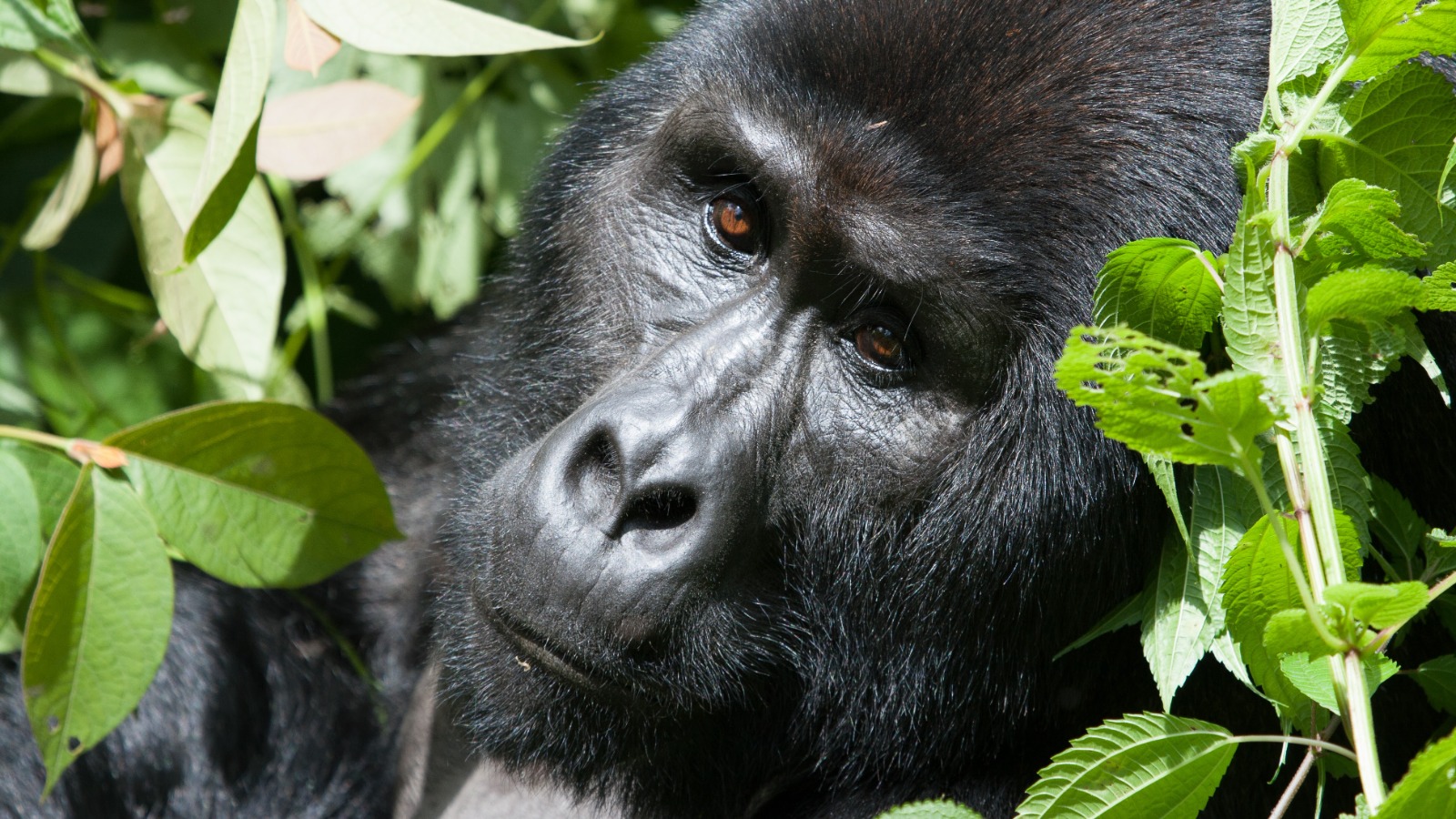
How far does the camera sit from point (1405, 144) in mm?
1789

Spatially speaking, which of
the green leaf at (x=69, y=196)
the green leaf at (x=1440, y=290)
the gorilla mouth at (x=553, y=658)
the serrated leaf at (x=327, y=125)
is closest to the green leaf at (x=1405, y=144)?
the green leaf at (x=1440, y=290)

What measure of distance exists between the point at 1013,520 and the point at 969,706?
338 mm

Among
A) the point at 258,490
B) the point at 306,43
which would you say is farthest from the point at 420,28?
the point at 258,490

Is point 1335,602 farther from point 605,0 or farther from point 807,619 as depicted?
point 605,0

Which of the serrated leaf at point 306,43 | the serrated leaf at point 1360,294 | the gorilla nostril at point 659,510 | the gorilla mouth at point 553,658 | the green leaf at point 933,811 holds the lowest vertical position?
the gorilla mouth at point 553,658

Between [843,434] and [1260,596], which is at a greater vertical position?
[1260,596]

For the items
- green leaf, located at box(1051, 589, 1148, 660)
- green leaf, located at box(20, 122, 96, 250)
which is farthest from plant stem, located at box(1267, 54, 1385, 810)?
green leaf, located at box(20, 122, 96, 250)

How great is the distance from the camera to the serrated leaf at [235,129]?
198cm

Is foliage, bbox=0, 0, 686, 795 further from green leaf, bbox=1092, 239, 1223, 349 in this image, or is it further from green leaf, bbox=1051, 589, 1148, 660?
green leaf, bbox=1051, 589, 1148, 660

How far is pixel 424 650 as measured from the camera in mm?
2994

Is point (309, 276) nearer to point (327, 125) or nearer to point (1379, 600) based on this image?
point (327, 125)

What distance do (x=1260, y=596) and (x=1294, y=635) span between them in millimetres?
102

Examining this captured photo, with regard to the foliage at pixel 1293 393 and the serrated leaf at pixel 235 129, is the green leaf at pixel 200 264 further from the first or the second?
the foliage at pixel 1293 393

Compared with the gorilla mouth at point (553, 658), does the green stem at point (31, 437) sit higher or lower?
lower
